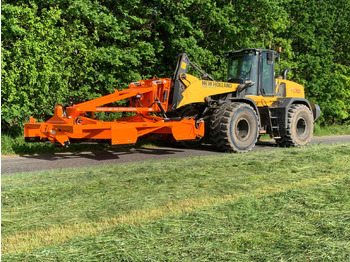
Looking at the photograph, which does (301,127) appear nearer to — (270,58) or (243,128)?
(270,58)

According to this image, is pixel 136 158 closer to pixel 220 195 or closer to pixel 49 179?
pixel 49 179

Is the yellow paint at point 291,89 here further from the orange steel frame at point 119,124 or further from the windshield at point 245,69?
the orange steel frame at point 119,124

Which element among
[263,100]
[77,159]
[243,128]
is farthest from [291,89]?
[77,159]

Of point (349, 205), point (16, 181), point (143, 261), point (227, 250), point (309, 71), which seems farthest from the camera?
point (309, 71)

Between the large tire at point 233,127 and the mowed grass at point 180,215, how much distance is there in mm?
3194

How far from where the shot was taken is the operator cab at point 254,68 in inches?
434

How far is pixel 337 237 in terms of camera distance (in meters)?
3.03

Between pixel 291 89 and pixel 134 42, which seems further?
pixel 134 42

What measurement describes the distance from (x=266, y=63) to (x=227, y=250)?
922 cm

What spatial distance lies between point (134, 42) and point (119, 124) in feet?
19.8

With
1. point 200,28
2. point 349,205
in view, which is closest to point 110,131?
point 349,205

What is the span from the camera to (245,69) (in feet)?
36.6

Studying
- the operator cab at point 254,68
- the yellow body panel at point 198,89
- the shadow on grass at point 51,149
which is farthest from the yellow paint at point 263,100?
the shadow on grass at point 51,149

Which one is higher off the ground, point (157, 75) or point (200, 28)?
point (200, 28)
